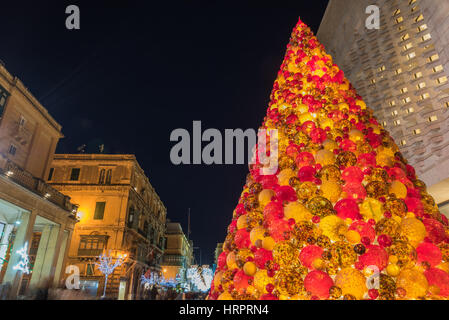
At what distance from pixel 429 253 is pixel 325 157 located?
59.3 inches

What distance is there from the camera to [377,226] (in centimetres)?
276

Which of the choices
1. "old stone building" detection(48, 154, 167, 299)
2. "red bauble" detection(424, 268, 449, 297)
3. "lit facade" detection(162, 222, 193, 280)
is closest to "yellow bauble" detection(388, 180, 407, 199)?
"red bauble" detection(424, 268, 449, 297)

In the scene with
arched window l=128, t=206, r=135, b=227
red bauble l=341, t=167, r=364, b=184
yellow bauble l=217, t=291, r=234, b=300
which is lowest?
yellow bauble l=217, t=291, r=234, b=300

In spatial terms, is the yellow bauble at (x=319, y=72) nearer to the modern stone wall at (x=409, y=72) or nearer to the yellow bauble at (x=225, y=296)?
the yellow bauble at (x=225, y=296)

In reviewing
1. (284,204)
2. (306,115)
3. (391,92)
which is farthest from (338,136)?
(391,92)

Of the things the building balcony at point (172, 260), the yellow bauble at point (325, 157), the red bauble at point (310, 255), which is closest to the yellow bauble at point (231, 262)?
the red bauble at point (310, 255)

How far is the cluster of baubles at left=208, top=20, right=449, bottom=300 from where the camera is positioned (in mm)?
2518

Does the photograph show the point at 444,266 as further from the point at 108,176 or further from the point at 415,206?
the point at 108,176

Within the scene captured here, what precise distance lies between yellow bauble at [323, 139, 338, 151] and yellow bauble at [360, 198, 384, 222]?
2.74 ft

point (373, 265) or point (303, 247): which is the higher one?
point (303, 247)

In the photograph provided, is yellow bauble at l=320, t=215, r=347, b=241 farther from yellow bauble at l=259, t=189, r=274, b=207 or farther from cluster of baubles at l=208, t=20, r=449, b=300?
yellow bauble at l=259, t=189, r=274, b=207
